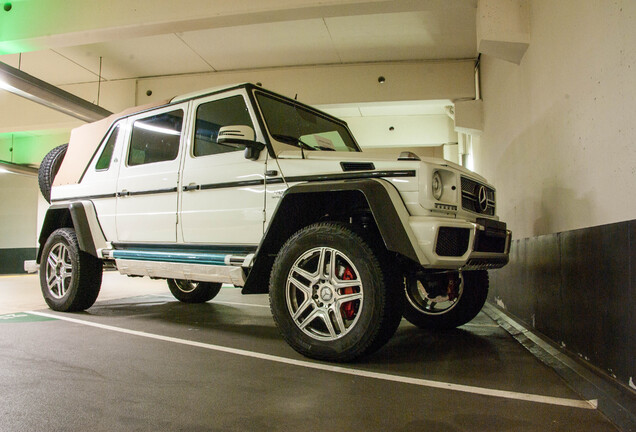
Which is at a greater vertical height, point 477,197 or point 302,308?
point 477,197

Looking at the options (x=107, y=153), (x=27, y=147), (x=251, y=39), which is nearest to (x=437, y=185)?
(x=107, y=153)

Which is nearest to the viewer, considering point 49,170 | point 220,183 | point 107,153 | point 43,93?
point 220,183

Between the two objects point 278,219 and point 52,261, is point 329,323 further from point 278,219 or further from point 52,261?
point 52,261

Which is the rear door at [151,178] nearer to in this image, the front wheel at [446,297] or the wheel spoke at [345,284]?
the wheel spoke at [345,284]

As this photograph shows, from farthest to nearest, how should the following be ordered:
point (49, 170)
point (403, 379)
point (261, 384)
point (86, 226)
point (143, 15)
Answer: point (143, 15)
point (49, 170)
point (86, 226)
point (403, 379)
point (261, 384)

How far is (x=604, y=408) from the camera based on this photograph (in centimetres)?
220

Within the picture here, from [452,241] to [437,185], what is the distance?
43 cm

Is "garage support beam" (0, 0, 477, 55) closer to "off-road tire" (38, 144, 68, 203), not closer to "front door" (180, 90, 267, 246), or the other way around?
"off-road tire" (38, 144, 68, 203)

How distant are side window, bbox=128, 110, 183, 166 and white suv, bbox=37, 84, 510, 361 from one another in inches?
0.7

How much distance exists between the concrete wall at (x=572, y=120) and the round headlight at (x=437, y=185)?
1.08 metres

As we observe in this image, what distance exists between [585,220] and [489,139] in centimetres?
468

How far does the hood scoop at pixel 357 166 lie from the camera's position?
315 centimetres

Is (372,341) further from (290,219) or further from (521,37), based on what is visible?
(521,37)

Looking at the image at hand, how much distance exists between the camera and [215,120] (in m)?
4.11
